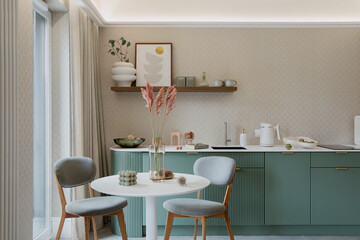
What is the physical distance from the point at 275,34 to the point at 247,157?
1.69 metres

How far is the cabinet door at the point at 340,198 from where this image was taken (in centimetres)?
336

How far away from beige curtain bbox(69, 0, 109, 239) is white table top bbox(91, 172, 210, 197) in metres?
0.96

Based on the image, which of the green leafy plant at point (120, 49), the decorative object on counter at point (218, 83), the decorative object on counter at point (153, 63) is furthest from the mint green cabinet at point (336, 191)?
the green leafy plant at point (120, 49)

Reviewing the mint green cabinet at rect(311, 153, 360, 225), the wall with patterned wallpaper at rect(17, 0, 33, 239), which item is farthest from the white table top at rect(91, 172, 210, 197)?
the mint green cabinet at rect(311, 153, 360, 225)

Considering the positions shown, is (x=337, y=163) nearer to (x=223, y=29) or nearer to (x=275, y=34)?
(x=275, y=34)

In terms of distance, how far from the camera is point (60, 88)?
3.25 metres

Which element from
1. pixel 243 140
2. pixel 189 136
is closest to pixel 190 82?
pixel 189 136

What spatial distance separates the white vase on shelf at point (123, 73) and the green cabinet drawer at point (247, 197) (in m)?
1.59

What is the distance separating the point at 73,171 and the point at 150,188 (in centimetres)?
97

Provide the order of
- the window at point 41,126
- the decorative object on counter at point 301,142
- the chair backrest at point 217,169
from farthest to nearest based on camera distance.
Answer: the decorative object on counter at point 301,142 → the window at point 41,126 → the chair backrest at point 217,169

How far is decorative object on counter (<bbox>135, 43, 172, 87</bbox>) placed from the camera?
3885 mm

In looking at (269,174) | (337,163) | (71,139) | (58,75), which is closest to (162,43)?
(58,75)

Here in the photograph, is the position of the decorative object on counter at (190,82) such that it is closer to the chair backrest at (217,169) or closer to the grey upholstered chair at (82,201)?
the chair backrest at (217,169)

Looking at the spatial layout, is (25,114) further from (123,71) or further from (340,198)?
(340,198)
